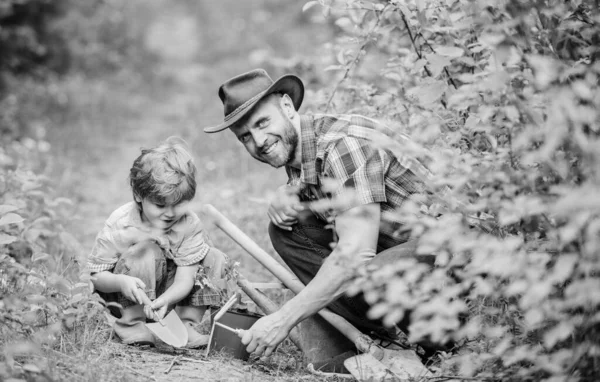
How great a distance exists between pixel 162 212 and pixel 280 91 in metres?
0.77

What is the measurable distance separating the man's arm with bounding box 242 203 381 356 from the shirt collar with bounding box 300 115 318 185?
33 centimetres

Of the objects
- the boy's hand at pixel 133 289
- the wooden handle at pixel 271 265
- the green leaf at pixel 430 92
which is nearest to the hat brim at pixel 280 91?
the wooden handle at pixel 271 265

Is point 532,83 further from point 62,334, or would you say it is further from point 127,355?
point 62,334

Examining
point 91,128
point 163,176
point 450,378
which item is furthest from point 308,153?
point 91,128

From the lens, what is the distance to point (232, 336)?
2807 millimetres

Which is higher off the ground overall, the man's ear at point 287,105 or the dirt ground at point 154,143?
the man's ear at point 287,105

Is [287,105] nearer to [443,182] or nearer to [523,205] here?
[443,182]

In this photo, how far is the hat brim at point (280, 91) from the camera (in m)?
2.92

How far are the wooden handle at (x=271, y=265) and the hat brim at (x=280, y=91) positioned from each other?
1.20 feet

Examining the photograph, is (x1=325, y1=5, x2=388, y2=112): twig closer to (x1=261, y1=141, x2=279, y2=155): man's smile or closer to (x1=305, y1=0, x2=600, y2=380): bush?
(x1=305, y1=0, x2=600, y2=380): bush

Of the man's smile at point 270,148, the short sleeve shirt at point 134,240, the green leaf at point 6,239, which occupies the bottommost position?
the short sleeve shirt at point 134,240

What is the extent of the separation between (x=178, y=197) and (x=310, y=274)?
74 centimetres

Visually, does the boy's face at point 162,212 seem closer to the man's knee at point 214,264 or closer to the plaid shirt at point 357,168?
the man's knee at point 214,264

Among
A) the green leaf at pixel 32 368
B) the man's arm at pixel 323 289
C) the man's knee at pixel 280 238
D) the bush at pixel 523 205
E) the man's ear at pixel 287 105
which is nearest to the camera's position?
the bush at pixel 523 205
